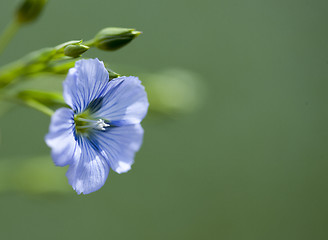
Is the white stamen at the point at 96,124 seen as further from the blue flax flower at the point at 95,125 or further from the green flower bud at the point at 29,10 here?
the green flower bud at the point at 29,10

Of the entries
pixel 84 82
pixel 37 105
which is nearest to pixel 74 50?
pixel 84 82

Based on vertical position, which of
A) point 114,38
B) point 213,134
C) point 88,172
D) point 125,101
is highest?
point 114,38

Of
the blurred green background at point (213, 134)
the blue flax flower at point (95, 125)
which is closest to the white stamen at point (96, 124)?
the blue flax flower at point (95, 125)

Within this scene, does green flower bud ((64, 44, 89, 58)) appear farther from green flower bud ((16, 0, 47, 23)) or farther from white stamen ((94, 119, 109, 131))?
green flower bud ((16, 0, 47, 23))

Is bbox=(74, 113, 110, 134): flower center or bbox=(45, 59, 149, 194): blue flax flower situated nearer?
bbox=(45, 59, 149, 194): blue flax flower

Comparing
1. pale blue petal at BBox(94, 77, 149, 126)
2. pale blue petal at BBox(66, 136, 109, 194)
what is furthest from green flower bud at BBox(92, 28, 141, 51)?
pale blue petal at BBox(66, 136, 109, 194)

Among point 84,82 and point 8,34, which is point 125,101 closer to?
point 84,82

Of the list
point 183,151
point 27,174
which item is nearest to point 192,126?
point 183,151
